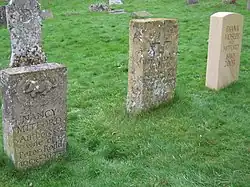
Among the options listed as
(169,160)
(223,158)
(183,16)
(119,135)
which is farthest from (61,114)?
(183,16)

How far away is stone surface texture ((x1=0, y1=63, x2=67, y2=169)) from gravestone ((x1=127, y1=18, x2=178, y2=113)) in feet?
5.31

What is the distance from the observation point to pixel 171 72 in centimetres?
648

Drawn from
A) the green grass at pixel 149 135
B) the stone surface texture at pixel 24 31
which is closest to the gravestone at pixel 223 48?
the green grass at pixel 149 135

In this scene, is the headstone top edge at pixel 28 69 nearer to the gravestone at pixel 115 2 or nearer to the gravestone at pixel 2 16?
the gravestone at pixel 2 16

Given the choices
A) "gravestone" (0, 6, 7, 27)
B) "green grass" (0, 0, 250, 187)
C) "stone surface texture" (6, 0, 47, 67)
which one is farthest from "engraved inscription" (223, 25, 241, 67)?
"gravestone" (0, 6, 7, 27)

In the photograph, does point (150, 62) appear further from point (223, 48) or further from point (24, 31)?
point (24, 31)

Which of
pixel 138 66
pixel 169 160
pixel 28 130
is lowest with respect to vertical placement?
pixel 169 160

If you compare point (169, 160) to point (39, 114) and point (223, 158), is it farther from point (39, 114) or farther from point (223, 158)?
point (39, 114)

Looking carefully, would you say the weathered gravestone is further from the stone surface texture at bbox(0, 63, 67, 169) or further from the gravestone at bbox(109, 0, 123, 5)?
the gravestone at bbox(109, 0, 123, 5)

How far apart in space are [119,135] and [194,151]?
108 centimetres

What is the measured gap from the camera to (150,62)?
240 inches

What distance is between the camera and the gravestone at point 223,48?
7.12 m

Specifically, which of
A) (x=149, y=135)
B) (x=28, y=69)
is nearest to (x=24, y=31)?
(x=28, y=69)

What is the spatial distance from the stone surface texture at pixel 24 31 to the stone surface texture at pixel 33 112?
6.87 ft
